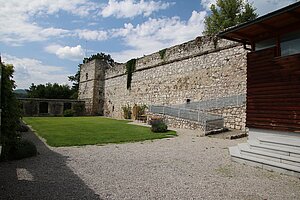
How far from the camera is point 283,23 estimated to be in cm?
654

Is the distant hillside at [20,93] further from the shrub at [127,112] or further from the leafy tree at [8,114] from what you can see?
the shrub at [127,112]

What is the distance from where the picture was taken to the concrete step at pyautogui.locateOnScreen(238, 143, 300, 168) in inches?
228

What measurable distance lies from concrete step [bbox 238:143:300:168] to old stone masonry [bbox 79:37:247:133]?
5806 millimetres

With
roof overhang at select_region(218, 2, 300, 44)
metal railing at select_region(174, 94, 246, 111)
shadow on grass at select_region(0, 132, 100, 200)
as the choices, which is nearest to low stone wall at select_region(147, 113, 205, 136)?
metal railing at select_region(174, 94, 246, 111)

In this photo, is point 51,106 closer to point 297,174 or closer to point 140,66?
point 140,66

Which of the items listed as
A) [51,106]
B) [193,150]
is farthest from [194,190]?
[51,106]

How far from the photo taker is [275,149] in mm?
6301

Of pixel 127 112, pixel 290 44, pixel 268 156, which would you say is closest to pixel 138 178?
pixel 268 156

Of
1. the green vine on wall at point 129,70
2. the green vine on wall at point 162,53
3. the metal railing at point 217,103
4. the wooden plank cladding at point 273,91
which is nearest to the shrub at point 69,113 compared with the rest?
the green vine on wall at point 129,70

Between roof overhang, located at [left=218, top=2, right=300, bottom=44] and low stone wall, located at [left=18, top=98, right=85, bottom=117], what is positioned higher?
roof overhang, located at [left=218, top=2, right=300, bottom=44]

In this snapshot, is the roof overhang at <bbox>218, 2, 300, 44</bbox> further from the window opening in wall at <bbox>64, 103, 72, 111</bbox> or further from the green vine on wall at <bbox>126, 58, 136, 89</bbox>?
the window opening in wall at <bbox>64, 103, 72, 111</bbox>

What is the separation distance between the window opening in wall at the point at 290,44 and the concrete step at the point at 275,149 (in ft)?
7.89

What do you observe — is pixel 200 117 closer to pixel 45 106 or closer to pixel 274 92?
pixel 274 92

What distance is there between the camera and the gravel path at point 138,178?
441 cm
